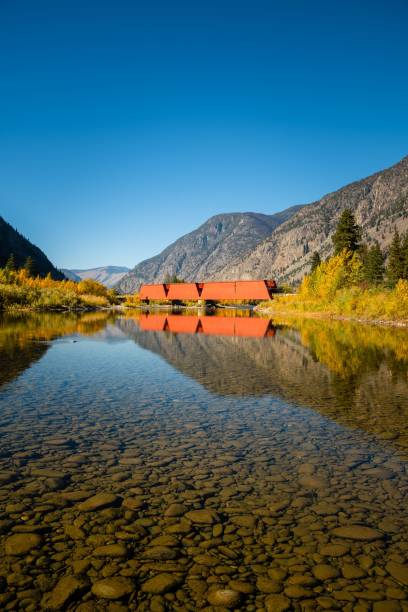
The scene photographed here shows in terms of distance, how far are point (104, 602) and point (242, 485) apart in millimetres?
3174

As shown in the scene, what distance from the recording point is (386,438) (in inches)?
368

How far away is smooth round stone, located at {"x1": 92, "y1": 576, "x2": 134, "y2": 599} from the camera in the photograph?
4340 mm

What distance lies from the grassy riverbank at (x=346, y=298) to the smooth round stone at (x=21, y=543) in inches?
1640

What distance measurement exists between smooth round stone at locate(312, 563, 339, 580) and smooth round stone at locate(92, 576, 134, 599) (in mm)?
2069

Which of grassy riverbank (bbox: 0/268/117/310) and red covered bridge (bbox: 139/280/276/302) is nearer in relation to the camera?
grassy riverbank (bbox: 0/268/117/310)

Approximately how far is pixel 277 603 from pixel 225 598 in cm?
53

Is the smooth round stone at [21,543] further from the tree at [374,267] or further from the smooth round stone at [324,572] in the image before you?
the tree at [374,267]

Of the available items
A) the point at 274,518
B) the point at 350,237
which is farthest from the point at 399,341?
the point at 350,237

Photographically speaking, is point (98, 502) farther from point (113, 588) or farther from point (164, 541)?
point (113, 588)

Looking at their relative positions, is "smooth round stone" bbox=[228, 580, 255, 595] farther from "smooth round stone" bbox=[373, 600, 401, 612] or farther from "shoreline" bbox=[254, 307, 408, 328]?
"shoreline" bbox=[254, 307, 408, 328]

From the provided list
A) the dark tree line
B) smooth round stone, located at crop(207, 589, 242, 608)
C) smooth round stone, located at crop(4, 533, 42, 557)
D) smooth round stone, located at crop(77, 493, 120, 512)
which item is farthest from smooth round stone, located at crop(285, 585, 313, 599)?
the dark tree line

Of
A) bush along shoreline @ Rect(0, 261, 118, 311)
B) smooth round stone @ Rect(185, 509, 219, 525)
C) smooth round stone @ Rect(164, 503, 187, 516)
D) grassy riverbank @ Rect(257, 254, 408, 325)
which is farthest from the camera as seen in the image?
bush along shoreline @ Rect(0, 261, 118, 311)

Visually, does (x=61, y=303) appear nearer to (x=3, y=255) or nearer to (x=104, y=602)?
(x=104, y=602)

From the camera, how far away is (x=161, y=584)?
A: 4535 mm
